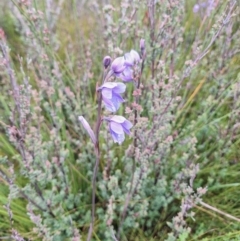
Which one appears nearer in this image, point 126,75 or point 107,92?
point 107,92

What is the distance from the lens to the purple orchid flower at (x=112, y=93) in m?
1.15

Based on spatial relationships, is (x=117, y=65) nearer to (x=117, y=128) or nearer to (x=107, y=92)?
(x=107, y=92)

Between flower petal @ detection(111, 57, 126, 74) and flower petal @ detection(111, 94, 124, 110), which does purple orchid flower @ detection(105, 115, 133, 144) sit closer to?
flower petal @ detection(111, 94, 124, 110)

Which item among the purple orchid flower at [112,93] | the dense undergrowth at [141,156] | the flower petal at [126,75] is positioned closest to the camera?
the purple orchid flower at [112,93]

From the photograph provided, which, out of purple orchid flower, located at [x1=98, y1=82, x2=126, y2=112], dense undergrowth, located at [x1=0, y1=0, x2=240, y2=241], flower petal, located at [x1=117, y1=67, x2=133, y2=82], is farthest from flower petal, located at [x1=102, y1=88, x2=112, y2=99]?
dense undergrowth, located at [x1=0, y1=0, x2=240, y2=241]

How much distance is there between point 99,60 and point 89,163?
3.13 feet

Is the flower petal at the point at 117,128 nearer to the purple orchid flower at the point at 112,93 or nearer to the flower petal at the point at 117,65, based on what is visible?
the purple orchid flower at the point at 112,93

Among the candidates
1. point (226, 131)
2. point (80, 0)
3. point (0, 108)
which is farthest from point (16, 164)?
point (80, 0)

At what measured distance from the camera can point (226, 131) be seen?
6.39 feet

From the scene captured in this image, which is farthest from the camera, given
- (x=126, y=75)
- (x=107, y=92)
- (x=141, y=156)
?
(x=141, y=156)

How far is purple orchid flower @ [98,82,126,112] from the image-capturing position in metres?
1.15

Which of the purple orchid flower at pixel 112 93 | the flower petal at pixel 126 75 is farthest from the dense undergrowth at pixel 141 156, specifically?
the purple orchid flower at pixel 112 93

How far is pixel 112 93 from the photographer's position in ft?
3.89

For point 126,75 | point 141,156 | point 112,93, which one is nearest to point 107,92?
point 112,93
